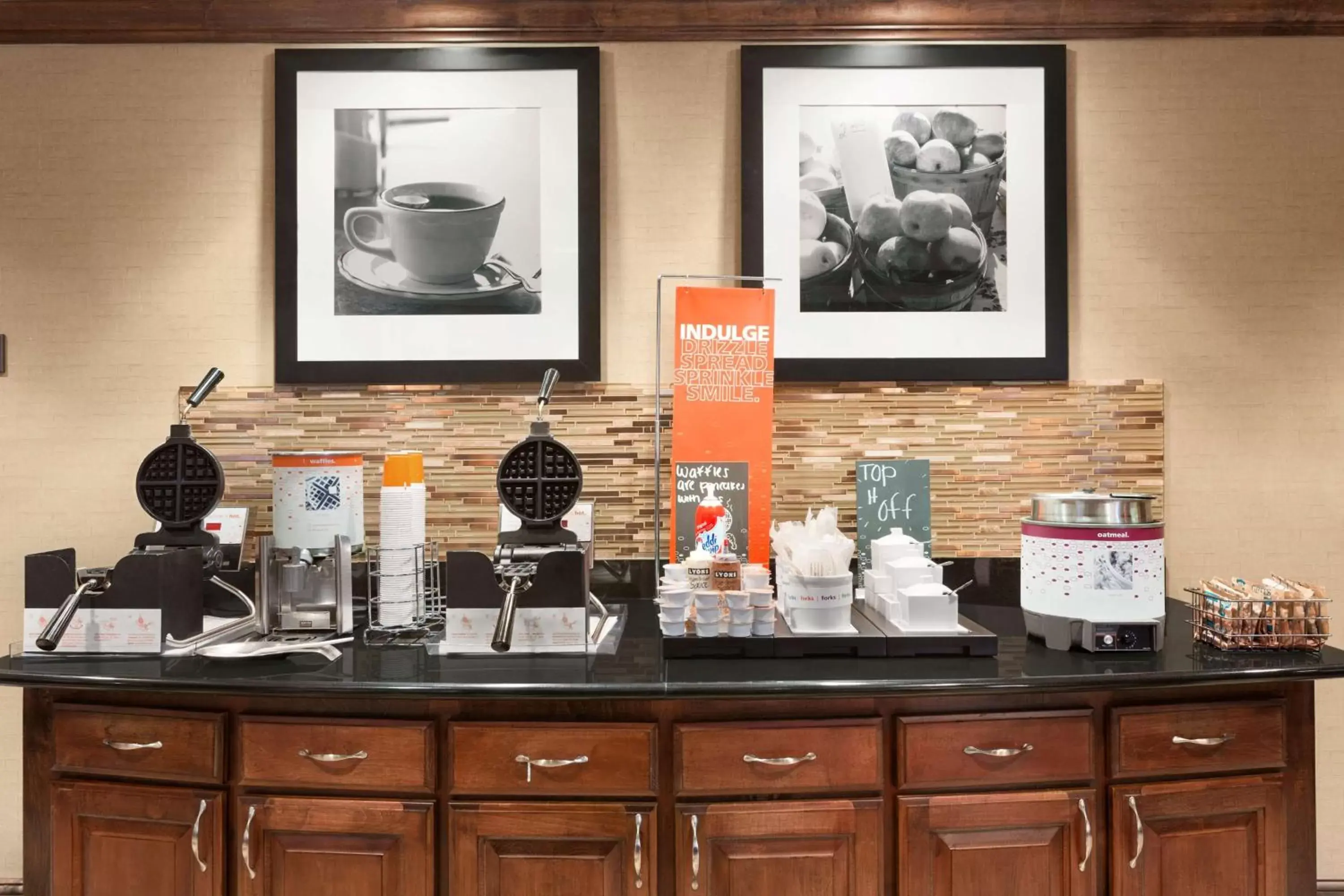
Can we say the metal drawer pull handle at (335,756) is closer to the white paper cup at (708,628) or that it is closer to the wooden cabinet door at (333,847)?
the wooden cabinet door at (333,847)

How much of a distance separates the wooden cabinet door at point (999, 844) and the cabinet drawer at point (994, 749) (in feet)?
0.12

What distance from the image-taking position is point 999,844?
1646mm

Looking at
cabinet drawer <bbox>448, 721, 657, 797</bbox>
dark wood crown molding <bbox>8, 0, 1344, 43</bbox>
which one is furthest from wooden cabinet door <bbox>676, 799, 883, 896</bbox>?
dark wood crown molding <bbox>8, 0, 1344, 43</bbox>

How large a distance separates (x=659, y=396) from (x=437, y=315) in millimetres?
702

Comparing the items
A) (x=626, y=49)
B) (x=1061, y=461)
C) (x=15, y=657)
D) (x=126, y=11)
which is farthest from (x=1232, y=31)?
(x=15, y=657)

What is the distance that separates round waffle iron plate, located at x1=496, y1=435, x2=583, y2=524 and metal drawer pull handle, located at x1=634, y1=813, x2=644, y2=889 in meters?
0.68

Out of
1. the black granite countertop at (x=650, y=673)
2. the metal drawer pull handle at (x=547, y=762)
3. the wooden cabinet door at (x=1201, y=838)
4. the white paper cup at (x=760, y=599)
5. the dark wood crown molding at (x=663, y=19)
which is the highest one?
the dark wood crown molding at (x=663, y=19)

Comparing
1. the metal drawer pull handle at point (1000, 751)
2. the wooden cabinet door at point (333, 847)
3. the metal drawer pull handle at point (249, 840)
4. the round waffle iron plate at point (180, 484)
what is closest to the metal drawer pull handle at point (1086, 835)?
the metal drawer pull handle at point (1000, 751)

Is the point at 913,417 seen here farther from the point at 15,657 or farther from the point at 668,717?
the point at 15,657

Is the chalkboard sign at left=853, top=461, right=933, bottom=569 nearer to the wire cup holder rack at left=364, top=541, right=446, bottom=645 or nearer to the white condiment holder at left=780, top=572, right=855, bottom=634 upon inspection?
the white condiment holder at left=780, top=572, right=855, bottom=634

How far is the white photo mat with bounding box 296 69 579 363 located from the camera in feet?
7.86

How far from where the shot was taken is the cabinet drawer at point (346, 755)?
5.34 feet

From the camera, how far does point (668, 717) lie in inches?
64.3

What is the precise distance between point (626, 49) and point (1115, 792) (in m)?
2.28
